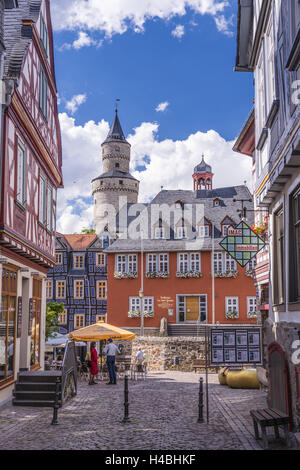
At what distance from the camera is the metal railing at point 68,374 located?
13.7 meters

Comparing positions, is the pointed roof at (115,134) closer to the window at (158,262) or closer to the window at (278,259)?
the window at (158,262)

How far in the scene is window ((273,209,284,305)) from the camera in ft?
36.8

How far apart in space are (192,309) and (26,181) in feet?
86.7

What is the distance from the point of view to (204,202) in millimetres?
44281

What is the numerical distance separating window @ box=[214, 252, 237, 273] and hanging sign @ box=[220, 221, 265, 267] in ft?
86.6

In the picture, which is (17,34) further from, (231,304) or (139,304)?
(231,304)

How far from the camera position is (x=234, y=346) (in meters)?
12.1

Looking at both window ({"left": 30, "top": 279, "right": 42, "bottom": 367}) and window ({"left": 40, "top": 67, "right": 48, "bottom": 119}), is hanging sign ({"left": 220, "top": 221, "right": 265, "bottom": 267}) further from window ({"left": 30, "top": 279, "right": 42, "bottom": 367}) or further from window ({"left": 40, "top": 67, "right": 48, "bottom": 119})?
window ({"left": 40, "top": 67, "right": 48, "bottom": 119})

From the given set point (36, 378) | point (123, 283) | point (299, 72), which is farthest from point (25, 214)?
point (123, 283)

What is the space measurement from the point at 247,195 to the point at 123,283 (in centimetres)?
1333

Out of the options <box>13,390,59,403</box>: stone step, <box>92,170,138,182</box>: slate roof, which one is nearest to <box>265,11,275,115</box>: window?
<box>13,390,59,403</box>: stone step

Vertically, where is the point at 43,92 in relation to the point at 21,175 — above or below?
above

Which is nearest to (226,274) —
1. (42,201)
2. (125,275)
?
(125,275)
